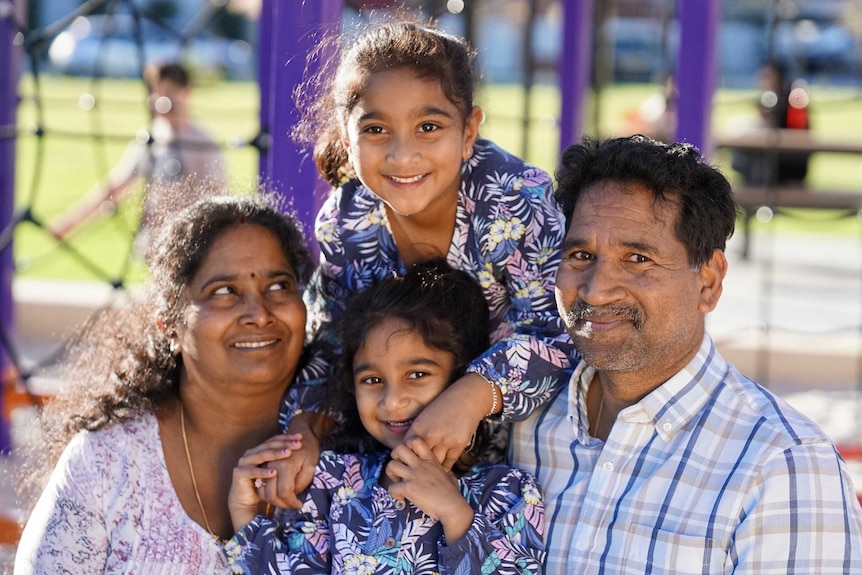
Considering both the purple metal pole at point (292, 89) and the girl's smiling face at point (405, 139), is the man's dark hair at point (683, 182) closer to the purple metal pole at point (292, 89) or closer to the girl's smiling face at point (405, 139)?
the girl's smiling face at point (405, 139)

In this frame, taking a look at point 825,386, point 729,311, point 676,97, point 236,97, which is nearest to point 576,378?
point 676,97

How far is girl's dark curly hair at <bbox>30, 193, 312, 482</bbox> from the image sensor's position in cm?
235

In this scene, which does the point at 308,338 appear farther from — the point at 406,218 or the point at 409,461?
the point at 409,461

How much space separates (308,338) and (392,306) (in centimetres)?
35

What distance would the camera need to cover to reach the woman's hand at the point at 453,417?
203cm

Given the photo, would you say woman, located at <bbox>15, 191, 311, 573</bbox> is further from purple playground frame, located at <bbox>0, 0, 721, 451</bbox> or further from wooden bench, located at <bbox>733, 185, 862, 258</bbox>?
wooden bench, located at <bbox>733, 185, 862, 258</bbox>

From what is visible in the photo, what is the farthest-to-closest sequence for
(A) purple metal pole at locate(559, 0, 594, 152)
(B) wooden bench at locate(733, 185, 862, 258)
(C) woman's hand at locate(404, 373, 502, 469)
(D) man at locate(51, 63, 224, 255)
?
(B) wooden bench at locate(733, 185, 862, 258), (D) man at locate(51, 63, 224, 255), (A) purple metal pole at locate(559, 0, 594, 152), (C) woman's hand at locate(404, 373, 502, 469)

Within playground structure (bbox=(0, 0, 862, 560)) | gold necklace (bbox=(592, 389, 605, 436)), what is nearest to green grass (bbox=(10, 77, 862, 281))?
playground structure (bbox=(0, 0, 862, 560))

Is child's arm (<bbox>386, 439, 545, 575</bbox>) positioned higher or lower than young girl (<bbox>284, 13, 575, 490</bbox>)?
lower

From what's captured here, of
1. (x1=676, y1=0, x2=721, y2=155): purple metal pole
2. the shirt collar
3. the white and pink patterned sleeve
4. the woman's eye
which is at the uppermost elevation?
(x1=676, y1=0, x2=721, y2=155): purple metal pole

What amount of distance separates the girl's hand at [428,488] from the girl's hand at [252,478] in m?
0.25

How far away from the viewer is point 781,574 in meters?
1.73

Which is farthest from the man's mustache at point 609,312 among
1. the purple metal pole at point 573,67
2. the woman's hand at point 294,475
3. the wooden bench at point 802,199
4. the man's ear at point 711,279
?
the wooden bench at point 802,199

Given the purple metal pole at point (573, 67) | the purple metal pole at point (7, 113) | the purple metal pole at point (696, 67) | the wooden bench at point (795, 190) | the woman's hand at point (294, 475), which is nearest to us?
the woman's hand at point (294, 475)
